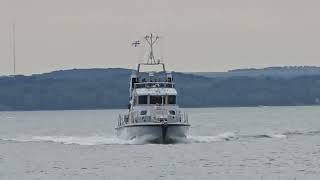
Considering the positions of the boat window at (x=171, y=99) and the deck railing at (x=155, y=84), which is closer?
the boat window at (x=171, y=99)

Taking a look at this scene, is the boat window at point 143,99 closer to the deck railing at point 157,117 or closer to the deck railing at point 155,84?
the deck railing at point 157,117

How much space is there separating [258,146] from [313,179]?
95.2ft

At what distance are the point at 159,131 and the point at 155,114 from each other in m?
1.76

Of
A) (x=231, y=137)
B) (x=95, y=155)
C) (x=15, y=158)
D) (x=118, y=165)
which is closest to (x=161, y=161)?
(x=118, y=165)

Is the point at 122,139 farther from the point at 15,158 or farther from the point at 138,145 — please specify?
the point at 15,158

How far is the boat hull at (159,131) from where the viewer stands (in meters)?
81.8

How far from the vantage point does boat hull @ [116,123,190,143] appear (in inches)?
3219

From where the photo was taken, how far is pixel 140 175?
63.3 metres

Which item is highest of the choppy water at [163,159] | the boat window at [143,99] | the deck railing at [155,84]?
the deck railing at [155,84]

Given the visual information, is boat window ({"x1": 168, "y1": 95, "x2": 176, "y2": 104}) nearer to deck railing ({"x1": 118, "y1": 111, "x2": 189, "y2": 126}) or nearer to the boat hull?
deck railing ({"x1": 118, "y1": 111, "x2": 189, "y2": 126})

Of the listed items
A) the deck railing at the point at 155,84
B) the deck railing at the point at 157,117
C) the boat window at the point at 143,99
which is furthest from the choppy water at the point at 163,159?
the deck railing at the point at 155,84

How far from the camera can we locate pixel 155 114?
83.4 meters

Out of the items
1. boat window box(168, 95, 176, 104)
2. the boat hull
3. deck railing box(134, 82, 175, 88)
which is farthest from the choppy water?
deck railing box(134, 82, 175, 88)

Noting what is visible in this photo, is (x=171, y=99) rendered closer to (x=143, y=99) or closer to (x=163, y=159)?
(x=143, y=99)
